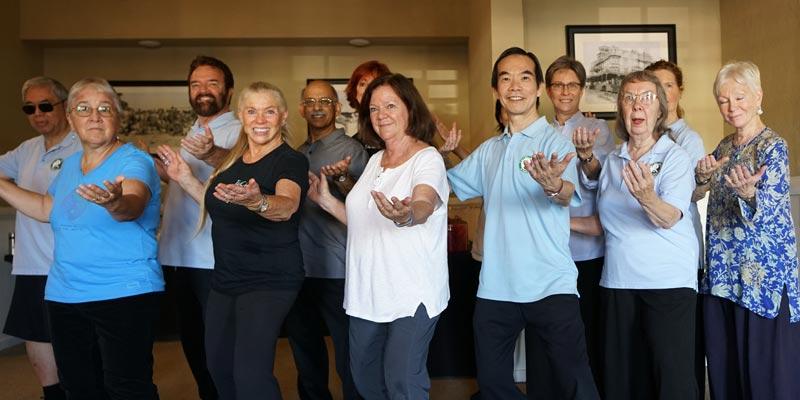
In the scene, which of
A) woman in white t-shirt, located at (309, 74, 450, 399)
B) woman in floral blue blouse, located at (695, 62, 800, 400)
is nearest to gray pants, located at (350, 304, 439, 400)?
woman in white t-shirt, located at (309, 74, 450, 399)

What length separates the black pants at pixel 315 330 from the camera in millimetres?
2945

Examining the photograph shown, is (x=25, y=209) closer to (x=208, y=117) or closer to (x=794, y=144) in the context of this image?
(x=208, y=117)

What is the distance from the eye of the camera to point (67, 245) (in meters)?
2.33

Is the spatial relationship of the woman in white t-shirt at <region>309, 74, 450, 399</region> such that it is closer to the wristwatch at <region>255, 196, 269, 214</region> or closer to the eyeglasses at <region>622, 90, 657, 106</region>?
the wristwatch at <region>255, 196, 269, 214</region>

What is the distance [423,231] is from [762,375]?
1.50m

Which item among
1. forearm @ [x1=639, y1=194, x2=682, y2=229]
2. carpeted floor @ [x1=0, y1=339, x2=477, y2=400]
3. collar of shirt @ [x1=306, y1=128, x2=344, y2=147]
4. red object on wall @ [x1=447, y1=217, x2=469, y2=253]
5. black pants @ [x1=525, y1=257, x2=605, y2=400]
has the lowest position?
carpeted floor @ [x1=0, y1=339, x2=477, y2=400]

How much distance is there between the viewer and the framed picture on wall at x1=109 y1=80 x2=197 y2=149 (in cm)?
687

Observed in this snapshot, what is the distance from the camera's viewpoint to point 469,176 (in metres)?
2.59

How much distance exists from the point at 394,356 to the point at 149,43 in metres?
5.49

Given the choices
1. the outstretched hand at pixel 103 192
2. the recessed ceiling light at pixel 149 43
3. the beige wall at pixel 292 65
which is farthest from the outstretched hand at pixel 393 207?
the recessed ceiling light at pixel 149 43

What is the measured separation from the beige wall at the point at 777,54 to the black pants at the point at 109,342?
3920 millimetres

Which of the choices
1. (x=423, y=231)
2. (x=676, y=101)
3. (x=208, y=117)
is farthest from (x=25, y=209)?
(x=676, y=101)

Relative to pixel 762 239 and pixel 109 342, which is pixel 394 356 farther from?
pixel 762 239

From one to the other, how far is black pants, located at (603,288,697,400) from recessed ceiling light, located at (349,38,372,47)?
4.72m
